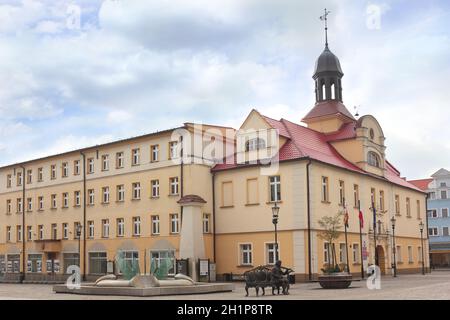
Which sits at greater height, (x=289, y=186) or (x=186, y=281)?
(x=289, y=186)

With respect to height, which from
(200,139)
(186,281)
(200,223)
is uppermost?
(200,139)

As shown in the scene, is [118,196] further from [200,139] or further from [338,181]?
[338,181]

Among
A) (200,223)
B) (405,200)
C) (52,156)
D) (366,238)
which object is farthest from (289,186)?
(52,156)

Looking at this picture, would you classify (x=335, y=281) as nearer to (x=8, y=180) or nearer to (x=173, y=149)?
(x=173, y=149)

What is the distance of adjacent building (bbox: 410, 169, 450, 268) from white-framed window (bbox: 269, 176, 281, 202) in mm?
45810

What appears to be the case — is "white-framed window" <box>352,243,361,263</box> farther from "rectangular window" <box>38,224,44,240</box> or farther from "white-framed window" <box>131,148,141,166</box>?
"rectangular window" <box>38,224,44,240</box>

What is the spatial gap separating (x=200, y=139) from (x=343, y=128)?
40.7ft

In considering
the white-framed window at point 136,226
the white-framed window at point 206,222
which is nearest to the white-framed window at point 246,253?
the white-framed window at point 206,222

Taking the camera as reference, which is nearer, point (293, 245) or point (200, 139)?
point (293, 245)

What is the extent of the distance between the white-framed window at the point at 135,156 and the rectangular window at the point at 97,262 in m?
7.48

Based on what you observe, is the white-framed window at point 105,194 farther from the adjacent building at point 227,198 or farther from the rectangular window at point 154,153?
the rectangular window at point 154,153

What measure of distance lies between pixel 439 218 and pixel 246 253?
47450mm

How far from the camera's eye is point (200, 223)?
137ft

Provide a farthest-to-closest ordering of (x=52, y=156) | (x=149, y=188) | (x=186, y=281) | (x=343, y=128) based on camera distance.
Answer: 1. (x=52, y=156)
2. (x=343, y=128)
3. (x=149, y=188)
4. (x=186, y=281)
